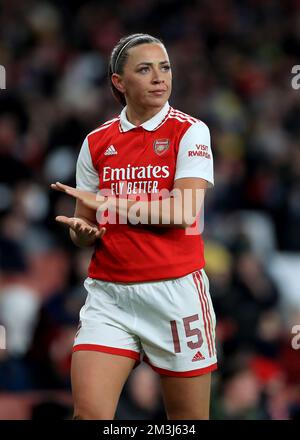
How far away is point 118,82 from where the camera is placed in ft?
16.3

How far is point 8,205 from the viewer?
9820 millimetres

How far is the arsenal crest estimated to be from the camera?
4.82 meters

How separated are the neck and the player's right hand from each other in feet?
1.69

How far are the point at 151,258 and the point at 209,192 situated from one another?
613 cm

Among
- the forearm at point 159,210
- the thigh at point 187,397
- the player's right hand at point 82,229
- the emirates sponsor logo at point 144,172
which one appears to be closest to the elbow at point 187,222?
the forearm at point 159,210

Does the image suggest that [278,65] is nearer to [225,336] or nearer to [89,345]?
[225,336]

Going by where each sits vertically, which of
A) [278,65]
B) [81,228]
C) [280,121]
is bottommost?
[81,228]

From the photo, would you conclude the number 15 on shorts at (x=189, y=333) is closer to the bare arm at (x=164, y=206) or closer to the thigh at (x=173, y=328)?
the thigh at (x=173, y=328)

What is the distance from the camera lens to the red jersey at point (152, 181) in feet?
15.7

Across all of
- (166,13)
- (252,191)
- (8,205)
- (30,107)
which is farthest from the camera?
(166,13)

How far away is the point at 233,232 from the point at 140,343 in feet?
17.0

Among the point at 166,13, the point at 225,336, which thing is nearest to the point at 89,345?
the point at 225,336

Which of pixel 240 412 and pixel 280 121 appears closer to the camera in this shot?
pixel 240 412

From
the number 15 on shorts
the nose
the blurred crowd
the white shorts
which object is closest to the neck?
the nose
